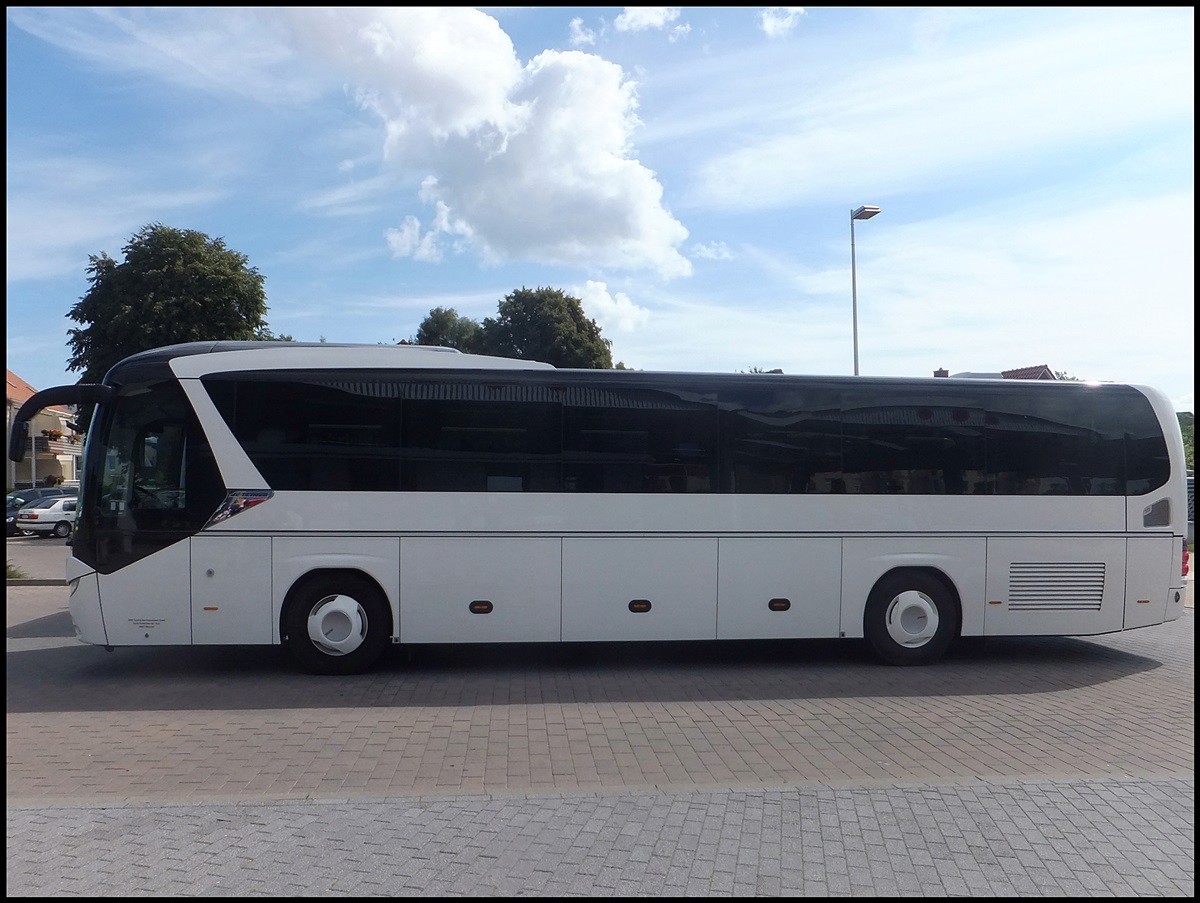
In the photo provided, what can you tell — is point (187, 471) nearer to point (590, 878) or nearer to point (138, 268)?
point (590, 878)

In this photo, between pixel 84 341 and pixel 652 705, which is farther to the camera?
pixel 84 341

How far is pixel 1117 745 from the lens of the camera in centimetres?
675

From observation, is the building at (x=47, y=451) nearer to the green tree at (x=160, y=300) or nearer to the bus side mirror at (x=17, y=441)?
the green tree at (x=160, y=300)

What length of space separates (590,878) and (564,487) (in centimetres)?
530

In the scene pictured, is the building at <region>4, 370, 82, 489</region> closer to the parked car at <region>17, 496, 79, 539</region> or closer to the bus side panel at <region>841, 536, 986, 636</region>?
the parked car at <region>17, 496, 79, 539</region>

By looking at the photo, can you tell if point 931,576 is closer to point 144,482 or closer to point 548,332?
point 144,482

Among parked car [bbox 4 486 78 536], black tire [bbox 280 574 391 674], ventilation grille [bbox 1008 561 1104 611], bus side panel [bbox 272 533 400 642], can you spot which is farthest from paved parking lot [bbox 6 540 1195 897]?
parked car [bbox 4 486 78 536]

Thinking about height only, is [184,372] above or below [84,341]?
below

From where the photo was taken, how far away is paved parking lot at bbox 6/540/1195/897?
171 inches

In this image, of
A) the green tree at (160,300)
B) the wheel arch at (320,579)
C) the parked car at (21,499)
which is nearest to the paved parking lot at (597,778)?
the wheel arch at (320,579)

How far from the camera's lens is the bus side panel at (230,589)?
891 centimetres

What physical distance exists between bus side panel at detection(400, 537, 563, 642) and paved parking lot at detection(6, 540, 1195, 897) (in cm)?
50

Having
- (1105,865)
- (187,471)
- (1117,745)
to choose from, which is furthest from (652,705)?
(187,471)

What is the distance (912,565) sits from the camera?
978 centimetres
